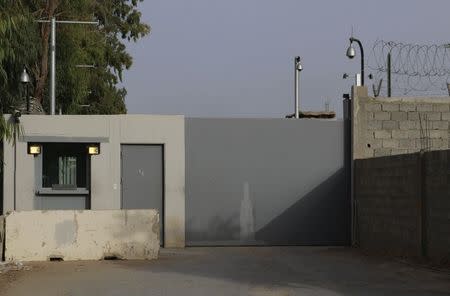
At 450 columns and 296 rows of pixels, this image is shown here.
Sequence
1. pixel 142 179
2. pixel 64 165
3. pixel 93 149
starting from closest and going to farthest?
pixel 93 149 → pixel 142 179 → pixel 64 165

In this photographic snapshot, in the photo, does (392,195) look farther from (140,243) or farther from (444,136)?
(140,243)

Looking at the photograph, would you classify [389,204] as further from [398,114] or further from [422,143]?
[398,114]

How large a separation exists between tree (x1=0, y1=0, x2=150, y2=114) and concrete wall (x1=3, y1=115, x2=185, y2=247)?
4.41 ft

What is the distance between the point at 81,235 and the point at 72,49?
49.2 feet

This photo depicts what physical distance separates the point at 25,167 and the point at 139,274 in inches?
246

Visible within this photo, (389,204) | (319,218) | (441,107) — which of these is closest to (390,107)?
(441,107)

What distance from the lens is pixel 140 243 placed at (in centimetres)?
1523

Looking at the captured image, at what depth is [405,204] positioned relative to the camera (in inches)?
607

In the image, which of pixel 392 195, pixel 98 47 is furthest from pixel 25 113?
pixel 98 47

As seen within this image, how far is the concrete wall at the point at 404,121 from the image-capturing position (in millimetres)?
18141

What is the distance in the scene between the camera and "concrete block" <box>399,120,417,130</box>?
1817 centimetres

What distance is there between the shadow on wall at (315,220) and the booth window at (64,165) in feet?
12.3

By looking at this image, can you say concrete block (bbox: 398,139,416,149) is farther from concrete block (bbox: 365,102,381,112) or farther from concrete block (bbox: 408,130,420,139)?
concrete block (bbox: 365,102,381,112)

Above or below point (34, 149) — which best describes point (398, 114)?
above
